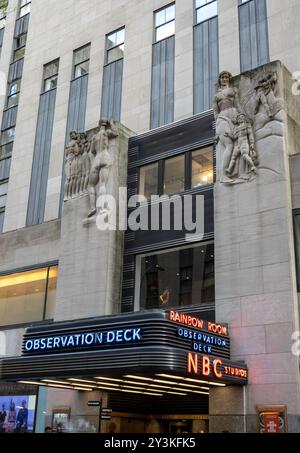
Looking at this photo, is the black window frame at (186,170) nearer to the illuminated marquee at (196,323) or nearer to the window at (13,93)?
the illuminated marquee at (196,323)

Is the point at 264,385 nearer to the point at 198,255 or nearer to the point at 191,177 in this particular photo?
the point at 198,255

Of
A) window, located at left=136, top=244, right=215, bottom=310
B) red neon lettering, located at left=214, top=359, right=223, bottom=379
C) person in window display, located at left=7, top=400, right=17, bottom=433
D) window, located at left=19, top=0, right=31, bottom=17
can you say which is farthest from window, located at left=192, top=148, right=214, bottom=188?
window, located at left=19, top=0, right=31, bottom=17

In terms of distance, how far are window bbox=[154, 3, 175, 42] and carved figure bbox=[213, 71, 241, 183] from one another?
1104 centimetres

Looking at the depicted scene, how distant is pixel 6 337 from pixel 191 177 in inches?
503

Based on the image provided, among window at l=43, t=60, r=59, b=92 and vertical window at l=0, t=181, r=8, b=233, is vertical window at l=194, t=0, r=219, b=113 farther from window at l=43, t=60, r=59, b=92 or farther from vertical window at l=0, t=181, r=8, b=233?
vertical window at l=0, t=181, r=8, b=233

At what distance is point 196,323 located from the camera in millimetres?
16859

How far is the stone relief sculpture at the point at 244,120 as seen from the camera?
20.1 m

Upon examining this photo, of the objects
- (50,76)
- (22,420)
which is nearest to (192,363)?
(22,420)

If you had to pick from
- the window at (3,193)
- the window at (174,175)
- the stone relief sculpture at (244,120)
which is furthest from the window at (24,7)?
the stone relief sculpture at (244,120)

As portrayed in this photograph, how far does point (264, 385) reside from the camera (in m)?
17.1

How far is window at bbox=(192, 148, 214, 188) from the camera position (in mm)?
22188

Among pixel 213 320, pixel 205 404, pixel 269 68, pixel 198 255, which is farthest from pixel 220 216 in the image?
pixel 205 404

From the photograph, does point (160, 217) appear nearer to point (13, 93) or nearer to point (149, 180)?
point (149, 180)

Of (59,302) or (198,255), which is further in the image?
(59,302)
